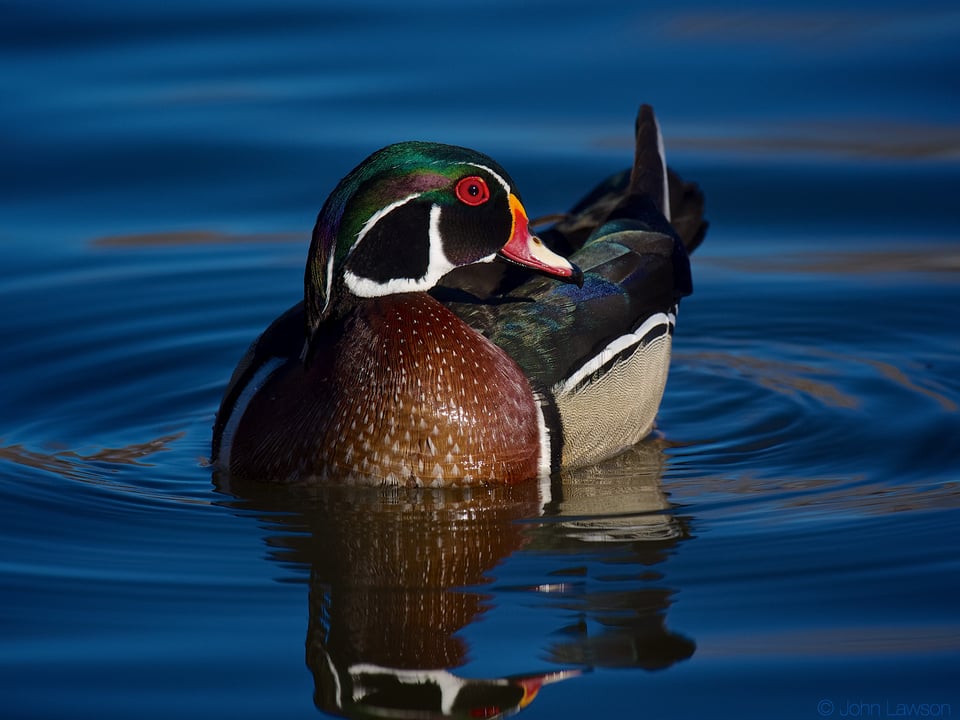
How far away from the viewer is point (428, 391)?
6527 mm

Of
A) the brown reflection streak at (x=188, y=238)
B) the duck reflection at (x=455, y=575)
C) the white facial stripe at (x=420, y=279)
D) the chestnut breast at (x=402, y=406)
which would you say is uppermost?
the white facial stripe at (x=420, y=279)

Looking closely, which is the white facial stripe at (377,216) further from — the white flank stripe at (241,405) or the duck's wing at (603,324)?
the white flank stripe at (241,405)

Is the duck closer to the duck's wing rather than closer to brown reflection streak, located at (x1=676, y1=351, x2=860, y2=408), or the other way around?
the duck's wing

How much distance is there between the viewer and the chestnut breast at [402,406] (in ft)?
21.3

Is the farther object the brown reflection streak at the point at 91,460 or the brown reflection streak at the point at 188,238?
Result: the brown reflection streak at the point at 188,238

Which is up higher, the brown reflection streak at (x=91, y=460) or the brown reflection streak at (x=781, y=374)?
the brown reflection streak at (x=781, y=374)

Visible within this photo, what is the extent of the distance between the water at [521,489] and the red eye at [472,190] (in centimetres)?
117

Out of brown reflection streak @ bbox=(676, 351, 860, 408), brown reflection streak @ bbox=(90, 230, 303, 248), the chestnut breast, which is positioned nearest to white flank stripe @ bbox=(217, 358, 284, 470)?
the chestnut breast

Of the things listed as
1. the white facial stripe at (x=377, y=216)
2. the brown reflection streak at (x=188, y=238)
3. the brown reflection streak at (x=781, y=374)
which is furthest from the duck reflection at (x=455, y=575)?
the brown reflection streak at (x=188, y=238)

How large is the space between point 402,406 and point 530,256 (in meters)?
0.80

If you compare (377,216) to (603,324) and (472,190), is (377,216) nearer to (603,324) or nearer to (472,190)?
(472,190)

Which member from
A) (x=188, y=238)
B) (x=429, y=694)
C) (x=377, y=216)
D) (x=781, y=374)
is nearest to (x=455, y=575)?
(x=429, y=694)

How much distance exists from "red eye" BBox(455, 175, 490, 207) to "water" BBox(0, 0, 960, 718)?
117 cm

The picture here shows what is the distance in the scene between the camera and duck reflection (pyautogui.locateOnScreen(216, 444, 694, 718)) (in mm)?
5090
